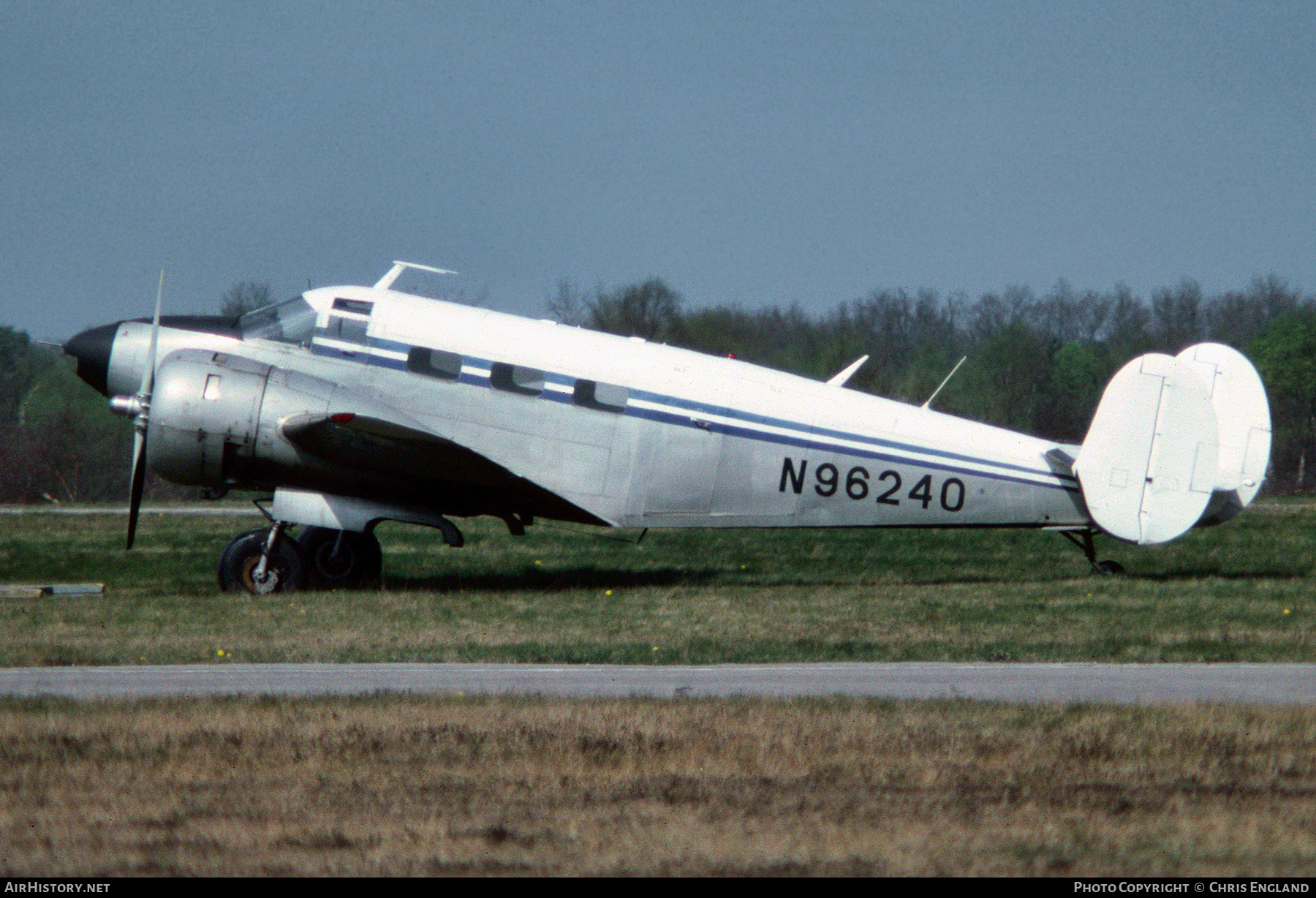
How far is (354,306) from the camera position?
17375 millimetres

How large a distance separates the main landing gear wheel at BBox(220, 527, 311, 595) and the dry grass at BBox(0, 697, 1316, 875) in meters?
6.97

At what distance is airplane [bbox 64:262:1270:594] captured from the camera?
56.5 feet

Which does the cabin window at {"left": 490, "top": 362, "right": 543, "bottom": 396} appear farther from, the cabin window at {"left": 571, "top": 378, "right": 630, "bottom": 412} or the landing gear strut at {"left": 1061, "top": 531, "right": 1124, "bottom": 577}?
the landing gear strut at {"left": 1061, "top": 531, "right": 1124, "bottom": 577}

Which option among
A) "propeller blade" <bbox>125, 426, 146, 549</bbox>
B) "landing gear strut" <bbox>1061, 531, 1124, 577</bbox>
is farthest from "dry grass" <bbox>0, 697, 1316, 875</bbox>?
"landing gear strut" <bbox>1061, 531, 1124, 577</bbox>

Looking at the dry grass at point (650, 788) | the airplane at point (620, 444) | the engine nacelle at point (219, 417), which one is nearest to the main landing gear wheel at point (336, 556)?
the airplane at point (620, 444)

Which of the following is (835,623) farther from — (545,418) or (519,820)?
(519,820)

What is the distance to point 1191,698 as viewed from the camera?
10375mm

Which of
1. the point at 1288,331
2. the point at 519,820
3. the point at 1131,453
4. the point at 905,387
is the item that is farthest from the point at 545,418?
the point at 1288,331

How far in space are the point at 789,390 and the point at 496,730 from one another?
31.1 feet

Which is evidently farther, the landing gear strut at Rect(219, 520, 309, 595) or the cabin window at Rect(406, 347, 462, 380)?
the cabin window at Rect(406, 347, 462, 380)

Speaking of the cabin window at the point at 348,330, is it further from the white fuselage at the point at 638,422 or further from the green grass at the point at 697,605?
the green grass at the point at 697,605

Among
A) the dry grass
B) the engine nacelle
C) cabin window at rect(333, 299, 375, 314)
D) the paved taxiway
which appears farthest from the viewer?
cabin window at rect(333, 299, 375, 314)

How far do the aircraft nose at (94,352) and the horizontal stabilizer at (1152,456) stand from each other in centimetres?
1279

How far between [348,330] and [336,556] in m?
3.09
